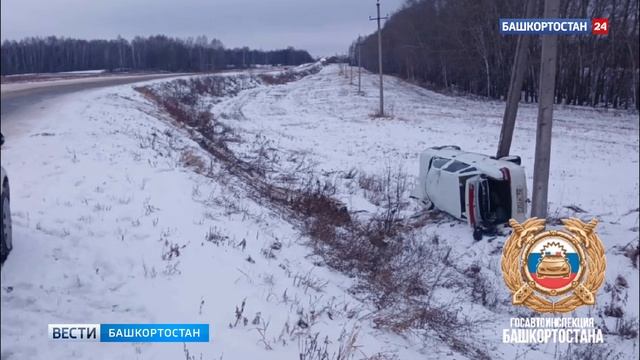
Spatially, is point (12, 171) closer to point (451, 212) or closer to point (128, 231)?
point (128, 231)

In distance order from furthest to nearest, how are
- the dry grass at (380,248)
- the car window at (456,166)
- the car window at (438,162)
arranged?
the car window at (438,162)
the car window at (456,166)
the dry grass at (380,248)

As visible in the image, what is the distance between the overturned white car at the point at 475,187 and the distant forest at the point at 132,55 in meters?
2.38

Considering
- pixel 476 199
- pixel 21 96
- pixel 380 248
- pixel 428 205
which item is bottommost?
pixel 380 248

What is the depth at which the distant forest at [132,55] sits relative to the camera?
4.40 meters

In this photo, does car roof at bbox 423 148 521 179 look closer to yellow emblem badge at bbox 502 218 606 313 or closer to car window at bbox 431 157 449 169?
car window at bbox 431 157 449 169

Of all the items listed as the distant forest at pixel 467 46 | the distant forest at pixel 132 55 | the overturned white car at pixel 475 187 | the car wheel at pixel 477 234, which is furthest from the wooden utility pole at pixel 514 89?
the distant forest at pixel 132 55

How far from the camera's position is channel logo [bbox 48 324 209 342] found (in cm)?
337

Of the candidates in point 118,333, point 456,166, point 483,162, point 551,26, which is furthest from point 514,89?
point 118,333

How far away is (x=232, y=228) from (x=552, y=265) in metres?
4.49

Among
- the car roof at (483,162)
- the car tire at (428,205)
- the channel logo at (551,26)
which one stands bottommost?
the car tire at (428,205)

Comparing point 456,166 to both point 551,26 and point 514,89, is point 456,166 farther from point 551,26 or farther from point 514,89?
point 514,89

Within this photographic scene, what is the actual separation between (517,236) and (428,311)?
2.04m

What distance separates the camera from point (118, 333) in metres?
3.44

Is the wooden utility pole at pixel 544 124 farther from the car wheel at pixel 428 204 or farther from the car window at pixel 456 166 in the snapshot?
the car wheel at pixel 428 204
